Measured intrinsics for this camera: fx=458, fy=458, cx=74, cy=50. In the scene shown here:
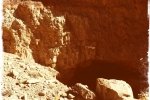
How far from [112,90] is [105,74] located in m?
1.90

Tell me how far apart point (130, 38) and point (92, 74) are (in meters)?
1.27

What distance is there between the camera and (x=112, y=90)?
8.65 m

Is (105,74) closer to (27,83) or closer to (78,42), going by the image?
(78,42)

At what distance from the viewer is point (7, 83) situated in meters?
8.52

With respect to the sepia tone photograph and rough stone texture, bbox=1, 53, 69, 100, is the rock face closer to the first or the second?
the sepia tone photograph

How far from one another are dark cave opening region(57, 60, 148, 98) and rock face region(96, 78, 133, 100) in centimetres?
115

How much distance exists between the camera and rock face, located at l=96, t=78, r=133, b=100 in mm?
8625

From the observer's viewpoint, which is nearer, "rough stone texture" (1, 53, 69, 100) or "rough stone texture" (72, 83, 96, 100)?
"rough stone texture" (1, 53, 69, 100)

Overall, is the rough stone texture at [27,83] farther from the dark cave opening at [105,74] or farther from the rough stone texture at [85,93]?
the dark cave opening at [105,74]

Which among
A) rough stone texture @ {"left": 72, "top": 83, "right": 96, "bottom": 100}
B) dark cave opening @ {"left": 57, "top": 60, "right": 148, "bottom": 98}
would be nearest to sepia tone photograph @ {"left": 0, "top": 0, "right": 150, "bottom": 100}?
dark cave opening @ {"left": 57, "top": 60, "right": 148, "bottom": 98}

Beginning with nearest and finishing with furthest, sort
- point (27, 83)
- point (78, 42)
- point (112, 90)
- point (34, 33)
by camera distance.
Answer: point (112, 90) < point (27, 83) < point (34, 33) < point (78, 42)

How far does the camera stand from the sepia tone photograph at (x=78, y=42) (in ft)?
31.9

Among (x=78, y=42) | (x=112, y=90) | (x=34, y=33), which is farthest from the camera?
(x=78, y=42)

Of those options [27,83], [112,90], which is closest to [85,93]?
[112,90]
